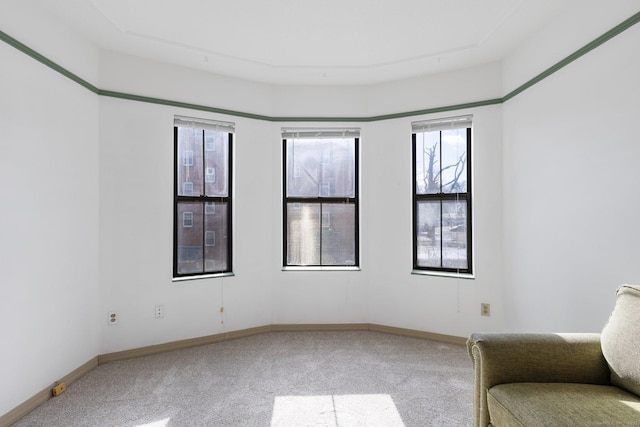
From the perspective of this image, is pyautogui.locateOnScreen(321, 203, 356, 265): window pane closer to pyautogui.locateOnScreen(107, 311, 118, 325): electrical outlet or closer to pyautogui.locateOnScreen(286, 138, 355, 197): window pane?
pyautogui.locateOnScreen(286, 138, 355, 197): window pane

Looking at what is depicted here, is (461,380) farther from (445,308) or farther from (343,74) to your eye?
(343,74)

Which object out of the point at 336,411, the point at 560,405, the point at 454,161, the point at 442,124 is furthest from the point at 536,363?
the point at 442,124

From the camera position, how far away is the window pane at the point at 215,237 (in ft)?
12.6

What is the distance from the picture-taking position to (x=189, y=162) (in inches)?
148

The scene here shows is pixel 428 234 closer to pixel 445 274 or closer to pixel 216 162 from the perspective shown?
pixel 445 274

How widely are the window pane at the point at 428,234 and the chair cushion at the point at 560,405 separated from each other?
7.31ft

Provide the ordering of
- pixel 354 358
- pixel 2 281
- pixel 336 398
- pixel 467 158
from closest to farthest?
1. pixel 2 281
2. pixel 336 398
3. pixel 354 358
4. pixel 467 158

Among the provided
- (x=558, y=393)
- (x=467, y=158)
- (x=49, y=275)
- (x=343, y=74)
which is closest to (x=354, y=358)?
(x=558, y=393)

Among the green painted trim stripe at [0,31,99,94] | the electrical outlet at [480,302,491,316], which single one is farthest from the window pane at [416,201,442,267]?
the green painted trim stripe at [0,31,99,94]

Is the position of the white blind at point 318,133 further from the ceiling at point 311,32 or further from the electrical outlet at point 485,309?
the electrical outlet at point 485,309

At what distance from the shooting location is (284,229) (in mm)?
4250

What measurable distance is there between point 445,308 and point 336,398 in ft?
5.60

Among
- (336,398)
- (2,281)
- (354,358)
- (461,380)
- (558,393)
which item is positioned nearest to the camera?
(558,393)

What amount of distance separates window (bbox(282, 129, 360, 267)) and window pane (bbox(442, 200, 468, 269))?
96 centimetres
